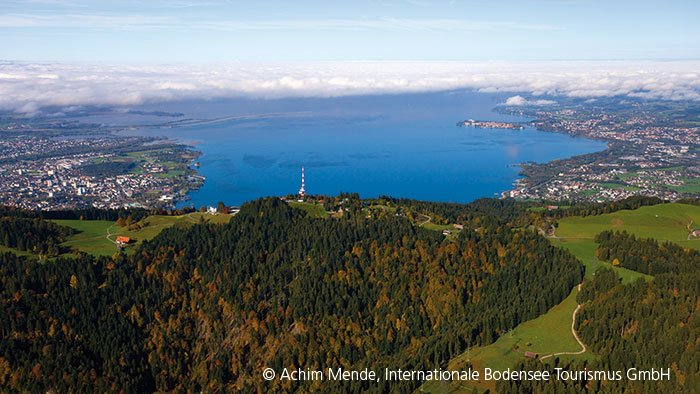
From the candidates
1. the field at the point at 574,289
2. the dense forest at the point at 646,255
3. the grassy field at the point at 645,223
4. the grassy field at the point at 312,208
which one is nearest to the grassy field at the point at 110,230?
the grassy field at the point at 312,208

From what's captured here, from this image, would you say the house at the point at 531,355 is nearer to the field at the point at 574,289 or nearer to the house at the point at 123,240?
the field at the point at 574,289

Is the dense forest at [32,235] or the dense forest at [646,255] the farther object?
the dense forest at [32,235]

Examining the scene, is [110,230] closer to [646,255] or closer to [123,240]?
[123,240]

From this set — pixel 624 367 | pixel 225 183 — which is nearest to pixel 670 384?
pixel 624 367

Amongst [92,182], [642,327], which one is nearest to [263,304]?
[642,327]

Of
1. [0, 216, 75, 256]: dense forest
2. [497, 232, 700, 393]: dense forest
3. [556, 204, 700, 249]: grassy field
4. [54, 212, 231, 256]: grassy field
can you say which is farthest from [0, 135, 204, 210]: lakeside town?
[497, 232, 700, 393]: dense forest

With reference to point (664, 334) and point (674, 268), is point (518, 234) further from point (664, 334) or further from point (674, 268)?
point (664, 334)

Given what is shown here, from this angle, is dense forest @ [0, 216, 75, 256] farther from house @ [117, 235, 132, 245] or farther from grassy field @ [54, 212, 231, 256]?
house @ [117, 235, 132, 245]
